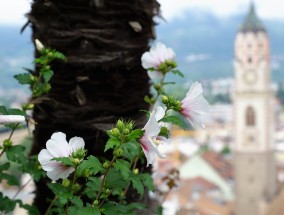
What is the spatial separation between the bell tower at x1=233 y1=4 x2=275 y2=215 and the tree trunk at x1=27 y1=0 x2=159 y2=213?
21.9 meters

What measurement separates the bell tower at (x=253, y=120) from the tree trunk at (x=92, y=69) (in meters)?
21.9

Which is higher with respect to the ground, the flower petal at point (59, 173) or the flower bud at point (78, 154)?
the flower bud at point (78, 154)

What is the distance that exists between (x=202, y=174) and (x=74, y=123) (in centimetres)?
2505

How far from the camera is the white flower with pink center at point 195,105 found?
0.70 metres

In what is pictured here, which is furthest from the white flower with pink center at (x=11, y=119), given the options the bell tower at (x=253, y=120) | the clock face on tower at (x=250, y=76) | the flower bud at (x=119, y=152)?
the clock face on tower at (x=250, y=76)

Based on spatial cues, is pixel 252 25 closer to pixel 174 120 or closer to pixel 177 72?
pixel 177 72

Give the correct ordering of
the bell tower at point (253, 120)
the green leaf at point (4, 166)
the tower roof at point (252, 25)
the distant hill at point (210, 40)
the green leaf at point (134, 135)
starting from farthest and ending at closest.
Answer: the distant hill at point (210, 40), the tower roof at point (252, 25), the bell tower at point (253, 120), the green leaf at point (4, 166), the green leaf at point (134, 135)

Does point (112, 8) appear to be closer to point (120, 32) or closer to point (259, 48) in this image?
point (120, 32)

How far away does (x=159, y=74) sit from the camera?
37.0 inches

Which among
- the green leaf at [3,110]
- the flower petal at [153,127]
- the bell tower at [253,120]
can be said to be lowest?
the flower petal at [153,127]

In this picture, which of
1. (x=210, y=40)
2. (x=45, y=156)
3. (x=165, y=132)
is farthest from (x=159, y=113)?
(x=210, y=40)

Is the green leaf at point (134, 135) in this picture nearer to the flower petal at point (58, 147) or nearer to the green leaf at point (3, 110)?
the flower petal at point (58, 147)

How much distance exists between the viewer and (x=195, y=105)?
0.71m

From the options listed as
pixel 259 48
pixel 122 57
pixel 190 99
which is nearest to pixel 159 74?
pixel 122 57
